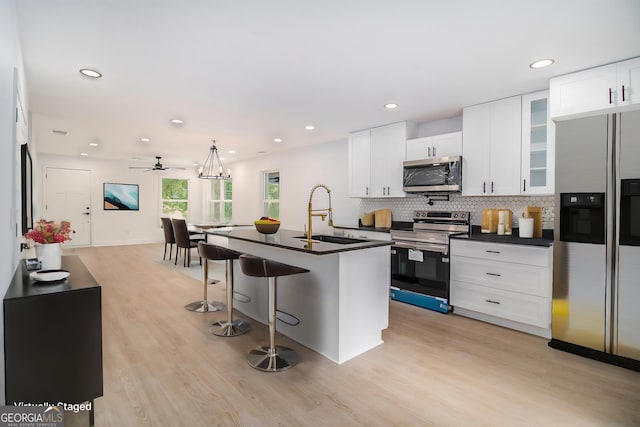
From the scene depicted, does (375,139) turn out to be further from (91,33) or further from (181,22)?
(91,33)

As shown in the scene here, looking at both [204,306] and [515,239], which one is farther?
[204,306]

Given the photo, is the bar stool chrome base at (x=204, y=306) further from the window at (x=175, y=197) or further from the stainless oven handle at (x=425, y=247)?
the window at (x=175, y=197)

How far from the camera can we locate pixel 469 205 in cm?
420

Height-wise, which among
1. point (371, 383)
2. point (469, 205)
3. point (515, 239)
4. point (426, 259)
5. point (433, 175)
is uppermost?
point (433, 175)

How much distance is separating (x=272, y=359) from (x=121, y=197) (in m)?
8.72

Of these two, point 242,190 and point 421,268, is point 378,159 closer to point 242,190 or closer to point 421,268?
point 421,268

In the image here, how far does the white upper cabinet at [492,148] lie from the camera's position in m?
3.50

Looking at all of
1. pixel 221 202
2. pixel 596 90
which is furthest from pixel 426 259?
pixel 221 202

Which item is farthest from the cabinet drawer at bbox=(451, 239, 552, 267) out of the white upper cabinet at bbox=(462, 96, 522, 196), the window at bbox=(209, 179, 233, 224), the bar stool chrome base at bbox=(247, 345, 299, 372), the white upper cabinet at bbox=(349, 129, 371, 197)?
the window at bbox=(209, 179, 233, 224)

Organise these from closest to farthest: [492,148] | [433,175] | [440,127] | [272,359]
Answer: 1. [272,359]
2. [492,148]
3. [433,175]
4. [440,127]

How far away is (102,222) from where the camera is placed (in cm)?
898

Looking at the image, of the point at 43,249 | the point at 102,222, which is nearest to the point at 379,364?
the point at 43,249

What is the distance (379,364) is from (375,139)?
331cm

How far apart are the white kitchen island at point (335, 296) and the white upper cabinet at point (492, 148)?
1647 millimetres
